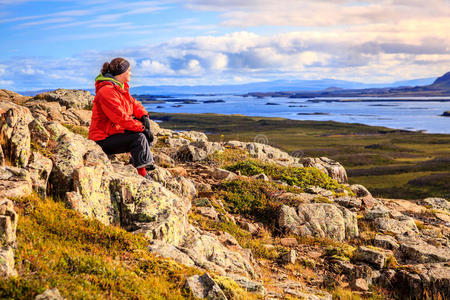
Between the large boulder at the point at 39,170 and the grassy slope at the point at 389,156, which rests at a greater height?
the large boulder at the point at 39,170

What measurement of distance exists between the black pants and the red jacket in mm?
148

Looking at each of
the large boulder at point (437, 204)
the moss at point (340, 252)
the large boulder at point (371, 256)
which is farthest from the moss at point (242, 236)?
the large boulder at point (437, 204)

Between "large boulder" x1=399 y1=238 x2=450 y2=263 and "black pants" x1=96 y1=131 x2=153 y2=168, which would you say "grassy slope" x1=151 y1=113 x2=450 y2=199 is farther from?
"black pants" x1=96 y1=131 x2=153 y2=168

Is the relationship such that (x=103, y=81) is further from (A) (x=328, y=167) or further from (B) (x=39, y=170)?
(A) (x=328, y=167)

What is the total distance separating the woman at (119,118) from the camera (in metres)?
9.52

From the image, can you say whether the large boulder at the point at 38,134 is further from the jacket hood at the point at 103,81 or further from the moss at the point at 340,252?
the moss at the point at 340,252

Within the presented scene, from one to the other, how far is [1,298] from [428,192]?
8768cm

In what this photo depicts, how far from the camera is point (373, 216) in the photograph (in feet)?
49.7

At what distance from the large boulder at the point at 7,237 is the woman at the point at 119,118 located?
3886 millimetres

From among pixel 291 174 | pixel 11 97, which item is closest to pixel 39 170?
pixel 291 174

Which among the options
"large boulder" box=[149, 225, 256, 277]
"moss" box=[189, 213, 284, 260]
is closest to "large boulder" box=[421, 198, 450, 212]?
"moss" box=[189, 213, 284, 260]

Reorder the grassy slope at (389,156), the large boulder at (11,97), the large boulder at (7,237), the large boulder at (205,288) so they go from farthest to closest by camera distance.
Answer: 1. the grassy slope at (389,156)
2. the large boulder at (11,97)
3. the large boulder at (205,288)
4. the large boulder at (7,237)

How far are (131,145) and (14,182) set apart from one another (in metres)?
3.44

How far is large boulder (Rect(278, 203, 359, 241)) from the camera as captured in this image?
13.2 meters
